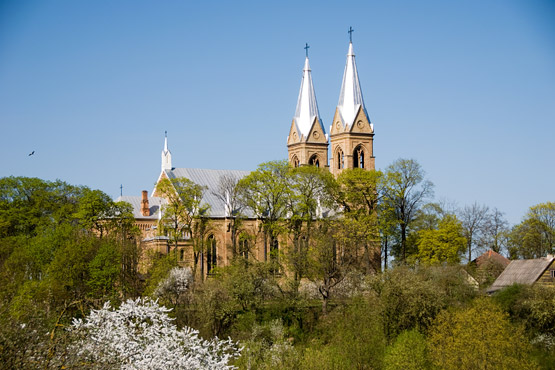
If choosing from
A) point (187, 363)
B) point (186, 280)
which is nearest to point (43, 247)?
point (186, 280)

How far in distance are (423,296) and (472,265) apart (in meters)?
23.2

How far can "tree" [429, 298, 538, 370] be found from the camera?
108 ft

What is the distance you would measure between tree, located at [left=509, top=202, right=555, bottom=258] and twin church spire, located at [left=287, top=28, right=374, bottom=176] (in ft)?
50.0

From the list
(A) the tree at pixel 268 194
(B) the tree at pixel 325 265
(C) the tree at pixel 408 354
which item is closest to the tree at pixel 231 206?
(A) the tree at pixel 268 194

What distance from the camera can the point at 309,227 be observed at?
201ft

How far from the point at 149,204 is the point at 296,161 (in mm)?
15515

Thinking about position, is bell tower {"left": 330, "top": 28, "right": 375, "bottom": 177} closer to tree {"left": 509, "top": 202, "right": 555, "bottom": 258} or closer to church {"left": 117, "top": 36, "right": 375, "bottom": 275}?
church {"left": 117, "top": 36, "right": 375, "bottom": 275}

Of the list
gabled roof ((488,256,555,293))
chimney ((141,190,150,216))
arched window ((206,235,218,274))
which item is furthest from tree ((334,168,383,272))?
chimney ((141,190,150,216))

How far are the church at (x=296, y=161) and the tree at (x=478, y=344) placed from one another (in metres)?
26.1

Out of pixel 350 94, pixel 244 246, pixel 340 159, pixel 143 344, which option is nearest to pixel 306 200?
pixel 244 246

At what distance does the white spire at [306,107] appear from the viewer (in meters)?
77.0

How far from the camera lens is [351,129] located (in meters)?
74.2

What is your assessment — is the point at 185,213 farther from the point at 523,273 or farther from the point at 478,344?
the point at 478,344

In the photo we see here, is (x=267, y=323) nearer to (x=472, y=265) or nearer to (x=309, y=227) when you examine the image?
(x=309, y=227)
